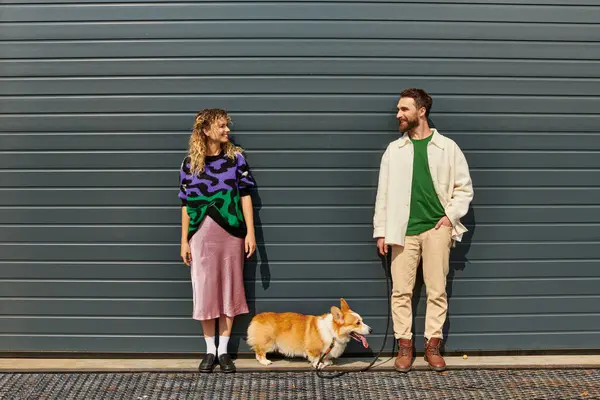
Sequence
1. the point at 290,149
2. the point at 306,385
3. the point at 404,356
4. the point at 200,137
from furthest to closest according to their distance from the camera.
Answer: the point at 290,149 < the point at 404,356 < the point at 200,137 < the point at 306,385

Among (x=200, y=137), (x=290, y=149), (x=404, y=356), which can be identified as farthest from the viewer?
(x=290, y=149)

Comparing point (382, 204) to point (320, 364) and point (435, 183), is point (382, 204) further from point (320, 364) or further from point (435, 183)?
point (320, 364)

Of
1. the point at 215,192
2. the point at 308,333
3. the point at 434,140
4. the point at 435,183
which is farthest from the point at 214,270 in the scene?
the point at 434,140

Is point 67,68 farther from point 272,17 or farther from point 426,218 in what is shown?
point 426,218

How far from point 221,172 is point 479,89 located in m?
1.88

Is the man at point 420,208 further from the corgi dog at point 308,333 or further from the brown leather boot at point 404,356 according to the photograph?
the corgi dog at point 308,333

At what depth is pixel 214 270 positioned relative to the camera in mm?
3885

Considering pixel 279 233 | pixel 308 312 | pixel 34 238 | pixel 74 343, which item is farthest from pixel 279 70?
pixel 74 343

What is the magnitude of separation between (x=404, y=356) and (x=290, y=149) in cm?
161

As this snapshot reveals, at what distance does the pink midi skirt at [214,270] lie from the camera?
12.7 feet

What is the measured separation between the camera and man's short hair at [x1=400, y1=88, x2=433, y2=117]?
3914mm

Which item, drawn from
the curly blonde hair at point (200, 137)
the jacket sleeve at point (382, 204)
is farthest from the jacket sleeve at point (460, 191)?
the curly blonde hair at point (200, 137)

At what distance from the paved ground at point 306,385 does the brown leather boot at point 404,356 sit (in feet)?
0.18

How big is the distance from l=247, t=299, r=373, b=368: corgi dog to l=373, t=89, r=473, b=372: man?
37 cm
